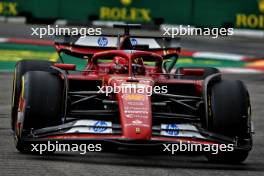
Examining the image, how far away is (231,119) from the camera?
9.91 meters

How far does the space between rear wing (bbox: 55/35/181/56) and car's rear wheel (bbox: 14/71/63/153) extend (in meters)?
2.13

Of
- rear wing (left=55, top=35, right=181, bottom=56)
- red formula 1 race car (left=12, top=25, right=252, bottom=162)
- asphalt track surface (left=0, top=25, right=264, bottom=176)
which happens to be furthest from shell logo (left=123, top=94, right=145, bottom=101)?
rear wing (left=55, top=35, right=181, bottom=56)

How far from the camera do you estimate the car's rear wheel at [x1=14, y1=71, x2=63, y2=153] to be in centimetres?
984

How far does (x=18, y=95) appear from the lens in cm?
1102

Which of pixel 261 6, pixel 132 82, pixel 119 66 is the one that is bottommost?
pixel 132 82

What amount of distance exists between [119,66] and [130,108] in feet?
4.55

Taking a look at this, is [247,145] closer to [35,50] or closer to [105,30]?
[35,50]

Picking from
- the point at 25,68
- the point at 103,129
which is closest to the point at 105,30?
the point at 25,68

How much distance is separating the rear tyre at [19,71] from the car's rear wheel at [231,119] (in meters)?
2.22

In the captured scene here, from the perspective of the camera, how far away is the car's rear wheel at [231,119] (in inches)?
390

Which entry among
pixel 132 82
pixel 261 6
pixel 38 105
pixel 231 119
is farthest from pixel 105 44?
pixel 261 6

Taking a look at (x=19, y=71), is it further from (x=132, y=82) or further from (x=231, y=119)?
(x=231, y=119)

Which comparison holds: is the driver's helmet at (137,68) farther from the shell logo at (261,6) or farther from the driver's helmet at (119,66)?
the shell logo at (261,6)

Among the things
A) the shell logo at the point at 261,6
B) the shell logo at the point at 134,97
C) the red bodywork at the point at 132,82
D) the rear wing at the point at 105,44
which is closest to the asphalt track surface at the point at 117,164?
the red bodywork at the point at 132,82
